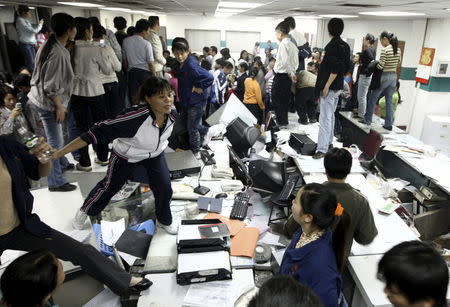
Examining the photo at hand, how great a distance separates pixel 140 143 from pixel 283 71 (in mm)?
3334

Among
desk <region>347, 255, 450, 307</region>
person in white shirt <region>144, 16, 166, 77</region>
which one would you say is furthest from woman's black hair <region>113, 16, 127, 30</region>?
desk <region>347, 255, 450, 307</region>

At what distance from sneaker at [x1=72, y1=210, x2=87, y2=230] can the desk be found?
74.3 inches

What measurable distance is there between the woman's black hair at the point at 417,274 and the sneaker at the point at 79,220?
2.09 meters

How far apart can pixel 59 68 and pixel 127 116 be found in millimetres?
862

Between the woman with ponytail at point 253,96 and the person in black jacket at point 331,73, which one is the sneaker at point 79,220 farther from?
the woman with ponytail at point 253,96

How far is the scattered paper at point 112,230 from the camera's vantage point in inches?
94.9

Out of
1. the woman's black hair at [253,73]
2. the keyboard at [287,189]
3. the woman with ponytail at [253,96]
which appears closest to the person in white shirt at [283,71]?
the woman with ponytail at [253,96]

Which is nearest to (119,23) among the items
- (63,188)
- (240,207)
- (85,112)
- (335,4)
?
(85,112)

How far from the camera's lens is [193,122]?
13.4 feet

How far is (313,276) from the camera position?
4.79 ft

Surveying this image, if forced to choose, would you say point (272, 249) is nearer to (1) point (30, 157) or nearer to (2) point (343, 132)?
(1) point (30, 157)

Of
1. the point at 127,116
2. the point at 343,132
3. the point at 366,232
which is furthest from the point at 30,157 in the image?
the point at 343,132

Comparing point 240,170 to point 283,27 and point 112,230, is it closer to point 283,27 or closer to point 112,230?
point 112,230

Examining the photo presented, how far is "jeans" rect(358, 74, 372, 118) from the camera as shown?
5.12 meters
